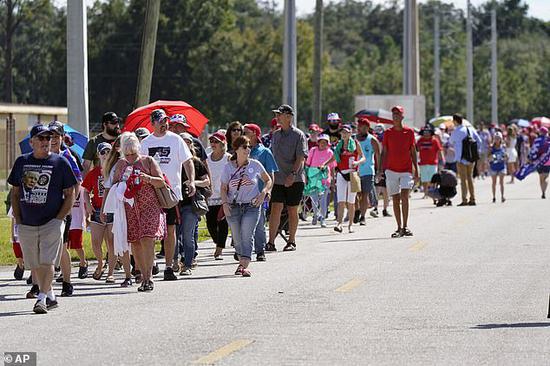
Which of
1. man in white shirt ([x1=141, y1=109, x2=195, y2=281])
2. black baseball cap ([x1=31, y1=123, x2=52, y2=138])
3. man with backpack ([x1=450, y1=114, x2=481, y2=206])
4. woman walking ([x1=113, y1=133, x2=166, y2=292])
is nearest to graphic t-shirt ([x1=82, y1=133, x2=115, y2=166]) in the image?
man in white shirt ([x1=141, y1=109, x2=195, y2=281])

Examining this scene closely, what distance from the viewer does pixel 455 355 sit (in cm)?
1085

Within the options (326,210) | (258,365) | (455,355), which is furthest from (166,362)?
(326,210)

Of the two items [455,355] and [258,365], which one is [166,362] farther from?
[455,355]

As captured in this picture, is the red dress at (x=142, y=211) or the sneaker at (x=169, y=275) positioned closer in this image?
the red dress at (x=142, y=211)

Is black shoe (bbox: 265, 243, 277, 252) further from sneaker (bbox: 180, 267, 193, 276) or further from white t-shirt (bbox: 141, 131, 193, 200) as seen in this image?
white t-shirt (bbox: 141, 131, 193, 200)

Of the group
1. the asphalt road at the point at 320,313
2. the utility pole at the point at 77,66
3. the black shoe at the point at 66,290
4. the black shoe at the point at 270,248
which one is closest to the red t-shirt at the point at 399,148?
the asphalt road at the point at 320,313

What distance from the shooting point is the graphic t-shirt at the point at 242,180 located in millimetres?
17609

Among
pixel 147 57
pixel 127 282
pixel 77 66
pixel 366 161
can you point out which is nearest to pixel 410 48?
pixel 366 161

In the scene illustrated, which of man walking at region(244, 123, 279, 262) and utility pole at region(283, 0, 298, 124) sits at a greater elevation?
utility pole at region(283, 0, 298, 124)

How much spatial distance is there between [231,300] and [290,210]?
660 cm

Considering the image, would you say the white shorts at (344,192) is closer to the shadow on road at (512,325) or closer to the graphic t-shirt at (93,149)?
the graphic t-shirt at (93,149)

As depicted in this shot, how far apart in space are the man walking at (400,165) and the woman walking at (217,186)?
4116mm

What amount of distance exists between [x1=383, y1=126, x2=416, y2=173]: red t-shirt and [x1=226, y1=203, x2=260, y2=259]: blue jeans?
5796 mm

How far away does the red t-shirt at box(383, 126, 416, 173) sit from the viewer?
2312cm
